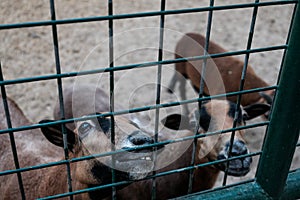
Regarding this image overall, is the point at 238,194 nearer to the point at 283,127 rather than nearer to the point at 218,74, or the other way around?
the point at 283,127

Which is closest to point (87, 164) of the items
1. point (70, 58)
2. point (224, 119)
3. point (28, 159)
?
point (28, 159)

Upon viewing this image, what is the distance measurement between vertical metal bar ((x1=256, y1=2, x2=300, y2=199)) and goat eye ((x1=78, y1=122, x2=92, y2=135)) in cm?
106

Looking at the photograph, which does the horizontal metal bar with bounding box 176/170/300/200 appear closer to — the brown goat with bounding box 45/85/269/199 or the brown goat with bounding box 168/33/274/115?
the brown goat with bounding box 45/85/269/199

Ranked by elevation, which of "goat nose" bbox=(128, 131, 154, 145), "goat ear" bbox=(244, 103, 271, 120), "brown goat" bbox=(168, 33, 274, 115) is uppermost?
"goat nose" bbox=(128, 131, 154, 145)

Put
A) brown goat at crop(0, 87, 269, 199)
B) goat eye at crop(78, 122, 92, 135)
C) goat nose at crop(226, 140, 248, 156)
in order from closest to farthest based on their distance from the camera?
brown goat at crop(0, 87, 269, 199) < goat eye at crop(78, 122, 92, 135) < goat nose at crop(226, 140, 248, 156)

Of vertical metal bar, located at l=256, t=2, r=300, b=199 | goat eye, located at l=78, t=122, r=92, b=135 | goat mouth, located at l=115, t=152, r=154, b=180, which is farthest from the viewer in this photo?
goat eye, located at l=78, t=122, r=92, b=135

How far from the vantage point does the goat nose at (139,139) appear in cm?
198

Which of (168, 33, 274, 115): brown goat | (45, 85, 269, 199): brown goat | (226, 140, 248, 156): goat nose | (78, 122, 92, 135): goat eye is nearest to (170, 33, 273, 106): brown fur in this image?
(168, 33, 274, 115): brown goat

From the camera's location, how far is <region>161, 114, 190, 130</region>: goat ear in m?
2.83

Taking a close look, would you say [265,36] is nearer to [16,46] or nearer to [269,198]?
[16,46]

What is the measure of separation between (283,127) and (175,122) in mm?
1270

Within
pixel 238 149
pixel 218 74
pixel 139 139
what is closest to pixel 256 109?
pixel 238 149

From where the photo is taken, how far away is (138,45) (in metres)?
6.37

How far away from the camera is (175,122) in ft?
9.46
